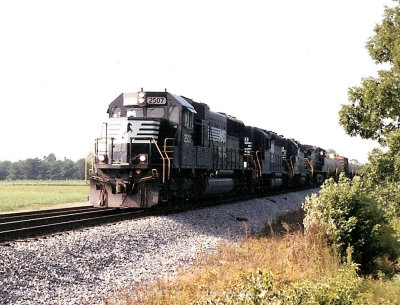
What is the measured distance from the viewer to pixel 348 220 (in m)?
11.4

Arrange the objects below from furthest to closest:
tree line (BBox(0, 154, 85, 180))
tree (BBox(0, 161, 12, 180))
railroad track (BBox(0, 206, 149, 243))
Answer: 1. tree (BBox(0, 161, 12, 180))
2. tree line (BBox(0, 154, 85, 180))
3. railroad track (BBox(0, 206, 149, 243))

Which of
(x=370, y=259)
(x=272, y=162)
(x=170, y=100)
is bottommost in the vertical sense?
(x=370, y=259)

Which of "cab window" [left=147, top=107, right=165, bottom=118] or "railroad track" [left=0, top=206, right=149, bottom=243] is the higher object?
"cab window" [left=147, top=107, right=165, bottom=118]

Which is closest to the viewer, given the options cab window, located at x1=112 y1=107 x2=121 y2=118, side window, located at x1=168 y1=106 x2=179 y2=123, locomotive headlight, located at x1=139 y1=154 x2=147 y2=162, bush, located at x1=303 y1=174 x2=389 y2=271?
bush, located at x1=303 y1=174 x2=389 y2=271

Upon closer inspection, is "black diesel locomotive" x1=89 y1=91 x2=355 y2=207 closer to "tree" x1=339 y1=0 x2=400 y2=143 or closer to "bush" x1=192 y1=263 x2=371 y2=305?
"tree" x1=339 y1=0 x2=400 y2=143

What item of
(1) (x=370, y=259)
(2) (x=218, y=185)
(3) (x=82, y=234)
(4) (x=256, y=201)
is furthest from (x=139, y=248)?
(4) (x=256, y=201)

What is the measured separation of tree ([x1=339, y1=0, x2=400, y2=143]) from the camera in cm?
1689

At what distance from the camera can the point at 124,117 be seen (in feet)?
48.4

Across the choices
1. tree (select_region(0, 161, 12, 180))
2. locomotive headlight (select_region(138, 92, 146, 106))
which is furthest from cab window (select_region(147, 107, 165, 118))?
tree (select_region(0, 161, 12, 180))

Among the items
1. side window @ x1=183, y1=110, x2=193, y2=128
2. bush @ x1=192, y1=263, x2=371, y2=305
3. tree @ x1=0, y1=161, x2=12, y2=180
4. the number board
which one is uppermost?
the number board

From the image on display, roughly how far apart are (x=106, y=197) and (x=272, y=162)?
16.0 meters

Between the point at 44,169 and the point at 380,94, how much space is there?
332ft

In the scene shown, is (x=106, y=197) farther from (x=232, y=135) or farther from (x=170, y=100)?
(x=232, y=135)

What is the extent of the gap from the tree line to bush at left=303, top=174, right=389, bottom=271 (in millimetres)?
93764
